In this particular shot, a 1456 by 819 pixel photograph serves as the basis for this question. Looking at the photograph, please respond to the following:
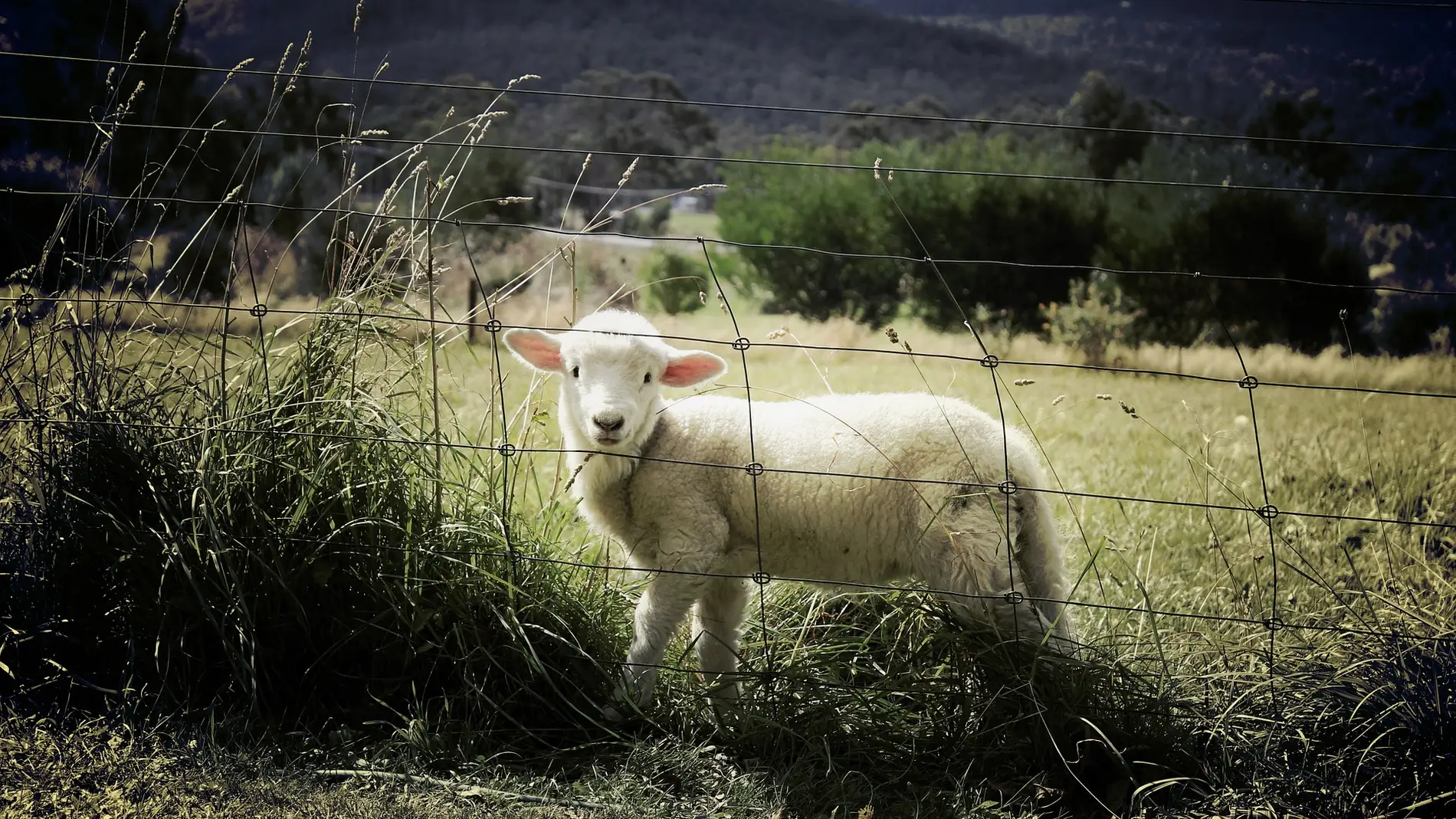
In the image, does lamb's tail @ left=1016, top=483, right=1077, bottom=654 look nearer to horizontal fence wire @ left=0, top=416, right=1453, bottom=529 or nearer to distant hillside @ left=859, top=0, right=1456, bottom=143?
horizontal fence wire @ left=0, top=416, right=1453, bottom=529

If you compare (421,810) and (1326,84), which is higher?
(1326,84)

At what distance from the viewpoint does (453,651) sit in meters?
3.29

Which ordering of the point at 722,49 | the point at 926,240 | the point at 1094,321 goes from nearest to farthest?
1. the point at 1094,321
2. the point at 926,240
3. the point at 722,49

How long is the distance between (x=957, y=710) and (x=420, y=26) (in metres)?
25.9

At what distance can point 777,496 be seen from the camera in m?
3.35

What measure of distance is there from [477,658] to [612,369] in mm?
938

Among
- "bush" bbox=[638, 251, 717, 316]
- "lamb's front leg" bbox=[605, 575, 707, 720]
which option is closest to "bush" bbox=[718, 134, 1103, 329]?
"bush" bbox=[638, 251, 717, 316]

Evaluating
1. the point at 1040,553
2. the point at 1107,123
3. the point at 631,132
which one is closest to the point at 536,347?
the point at 1040,553

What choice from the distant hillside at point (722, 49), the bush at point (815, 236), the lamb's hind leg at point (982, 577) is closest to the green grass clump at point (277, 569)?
the lamb's hind leg at point (982, 577)

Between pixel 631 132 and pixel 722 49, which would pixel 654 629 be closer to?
pixel 631 132

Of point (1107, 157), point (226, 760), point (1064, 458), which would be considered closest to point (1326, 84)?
point (1107, 157)

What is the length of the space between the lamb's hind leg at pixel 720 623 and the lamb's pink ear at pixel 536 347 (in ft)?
2.88

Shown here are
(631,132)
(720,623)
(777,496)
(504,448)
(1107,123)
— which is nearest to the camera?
(504,448)

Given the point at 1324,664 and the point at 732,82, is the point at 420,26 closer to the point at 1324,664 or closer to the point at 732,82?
the point at 732,82
